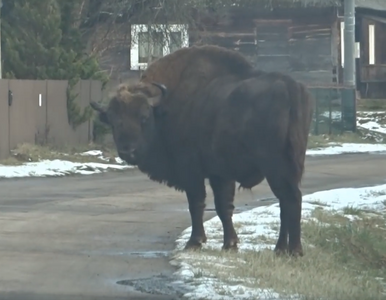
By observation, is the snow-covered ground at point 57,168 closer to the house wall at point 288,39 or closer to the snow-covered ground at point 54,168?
the snow-covered ground at point 54,168

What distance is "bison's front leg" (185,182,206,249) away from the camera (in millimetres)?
12336

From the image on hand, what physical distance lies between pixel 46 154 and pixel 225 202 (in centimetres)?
1301

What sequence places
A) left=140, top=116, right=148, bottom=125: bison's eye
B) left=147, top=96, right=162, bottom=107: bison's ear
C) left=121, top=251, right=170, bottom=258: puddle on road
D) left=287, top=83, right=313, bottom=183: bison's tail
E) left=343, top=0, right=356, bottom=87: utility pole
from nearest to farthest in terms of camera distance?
1. left=287, top=83, right=313, bottom=183: bison's tail
2. left=121, top=251, right=170, bottom=258: puddle on road
3. left=140, top=116, right=148, bottom=125: bison's eye
4. left=147, top=96, right=162, bottom=107: bison's ear
5. left=343, top=0, right=356, bottom=87: utility pole

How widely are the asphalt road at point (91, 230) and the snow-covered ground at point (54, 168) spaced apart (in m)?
0.66

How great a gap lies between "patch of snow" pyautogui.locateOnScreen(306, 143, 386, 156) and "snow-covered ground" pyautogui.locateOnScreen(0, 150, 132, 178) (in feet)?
25.0

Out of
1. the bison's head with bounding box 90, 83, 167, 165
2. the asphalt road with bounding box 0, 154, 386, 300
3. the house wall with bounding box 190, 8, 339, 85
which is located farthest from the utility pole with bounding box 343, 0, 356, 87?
the bison's head with bounding box 90, 83, 167, 165

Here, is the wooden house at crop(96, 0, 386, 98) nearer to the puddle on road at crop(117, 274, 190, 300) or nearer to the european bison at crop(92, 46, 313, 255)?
the european bison at crop(92, 46, 313, 255)

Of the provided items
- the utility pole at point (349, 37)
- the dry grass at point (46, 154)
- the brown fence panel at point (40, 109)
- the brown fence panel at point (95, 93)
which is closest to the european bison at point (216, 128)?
the dry grass at point (46, 154)

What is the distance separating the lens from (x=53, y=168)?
23234mm

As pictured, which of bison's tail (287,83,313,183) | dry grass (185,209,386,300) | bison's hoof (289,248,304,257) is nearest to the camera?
dry grass (185,209,386,300)

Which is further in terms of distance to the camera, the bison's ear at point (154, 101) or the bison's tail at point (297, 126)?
the bison's ear at point (154, 101)

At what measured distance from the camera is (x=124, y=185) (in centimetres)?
2053

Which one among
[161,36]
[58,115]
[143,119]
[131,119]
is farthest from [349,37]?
[131,119]

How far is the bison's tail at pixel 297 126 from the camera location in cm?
1124
